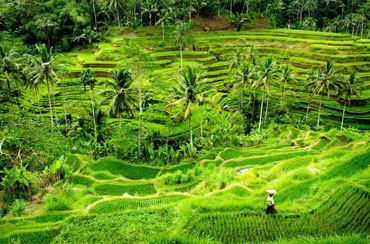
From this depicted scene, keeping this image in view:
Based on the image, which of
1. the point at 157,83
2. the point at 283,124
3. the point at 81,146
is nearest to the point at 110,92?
the point at 157,83

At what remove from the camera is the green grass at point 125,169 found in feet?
55.0

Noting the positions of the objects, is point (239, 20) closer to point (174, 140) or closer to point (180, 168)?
point (174, 140)

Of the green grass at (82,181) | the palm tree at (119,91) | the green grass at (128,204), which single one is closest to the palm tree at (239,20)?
the palm tree at (119,91)

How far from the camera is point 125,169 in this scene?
682 inches

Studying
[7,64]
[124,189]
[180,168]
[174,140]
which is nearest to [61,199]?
[124,189]

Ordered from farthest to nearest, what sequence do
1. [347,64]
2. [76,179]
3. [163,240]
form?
[347,64], [76,179], [163,240]

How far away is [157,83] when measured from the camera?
2088 cm

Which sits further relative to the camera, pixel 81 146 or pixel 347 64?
pixel 347 64

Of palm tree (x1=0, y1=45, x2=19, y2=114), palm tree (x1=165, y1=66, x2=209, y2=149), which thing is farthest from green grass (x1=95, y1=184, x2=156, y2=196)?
palm tree (x1=0, y1=45, x2=19, y2=114)

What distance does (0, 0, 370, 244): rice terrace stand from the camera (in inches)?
299

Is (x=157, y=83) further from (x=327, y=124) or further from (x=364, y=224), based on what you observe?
(x=327, y=124)

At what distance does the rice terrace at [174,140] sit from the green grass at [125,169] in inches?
3.9

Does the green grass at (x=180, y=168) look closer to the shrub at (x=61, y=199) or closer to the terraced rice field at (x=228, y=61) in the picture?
the terraced rice field at (x=228, y=61)

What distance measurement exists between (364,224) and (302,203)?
1.79 metres
